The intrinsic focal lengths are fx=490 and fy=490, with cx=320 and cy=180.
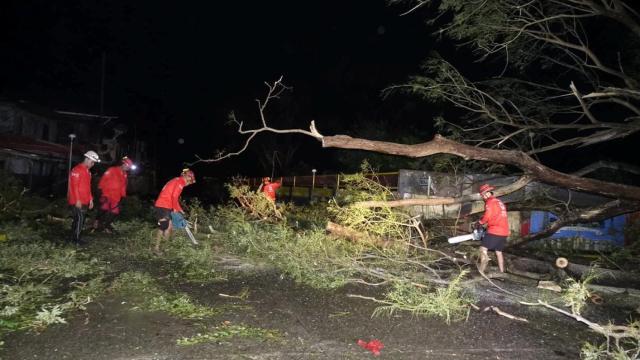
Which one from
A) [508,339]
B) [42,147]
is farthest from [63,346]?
[42,147]

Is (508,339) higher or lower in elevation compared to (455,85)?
lower

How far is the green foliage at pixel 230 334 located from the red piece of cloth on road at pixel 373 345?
2.42 ft

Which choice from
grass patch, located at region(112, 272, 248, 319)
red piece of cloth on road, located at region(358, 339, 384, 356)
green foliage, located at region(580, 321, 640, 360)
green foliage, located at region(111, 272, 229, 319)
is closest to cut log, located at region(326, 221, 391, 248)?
grass patch, located at region(112, 272, 248, 319)

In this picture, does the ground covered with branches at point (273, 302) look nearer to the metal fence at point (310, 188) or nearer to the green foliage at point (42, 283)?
the green foliage at point (42, 283)

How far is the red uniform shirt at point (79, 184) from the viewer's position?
784cm

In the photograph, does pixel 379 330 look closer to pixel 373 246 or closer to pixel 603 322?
pixel 373 246

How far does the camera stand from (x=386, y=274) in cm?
665

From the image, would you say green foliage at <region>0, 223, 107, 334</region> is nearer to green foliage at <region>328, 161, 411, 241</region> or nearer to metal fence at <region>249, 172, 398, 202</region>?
green foliage at <region>328, 161, 411, 241</region>

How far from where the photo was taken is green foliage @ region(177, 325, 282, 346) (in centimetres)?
416

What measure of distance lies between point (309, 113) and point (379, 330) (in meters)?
A: 32.8

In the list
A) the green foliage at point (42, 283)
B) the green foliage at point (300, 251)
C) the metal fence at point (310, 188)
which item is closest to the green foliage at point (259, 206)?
the green foliage at point (300, 251)

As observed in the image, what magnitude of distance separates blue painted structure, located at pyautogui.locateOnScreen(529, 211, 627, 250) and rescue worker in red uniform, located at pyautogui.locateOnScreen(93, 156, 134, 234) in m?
8.51

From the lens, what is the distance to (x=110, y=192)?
9125 mm

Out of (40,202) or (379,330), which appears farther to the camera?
(40,202)
